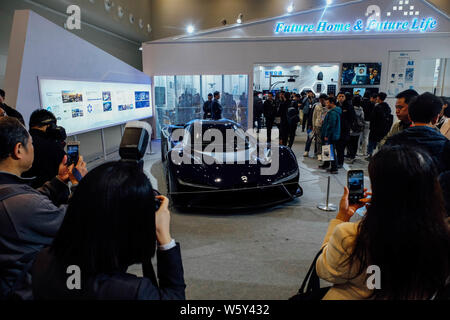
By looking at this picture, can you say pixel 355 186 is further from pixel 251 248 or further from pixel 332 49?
pixel 332 49

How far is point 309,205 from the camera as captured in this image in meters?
4.43

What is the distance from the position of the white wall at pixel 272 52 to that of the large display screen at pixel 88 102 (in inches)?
87.0

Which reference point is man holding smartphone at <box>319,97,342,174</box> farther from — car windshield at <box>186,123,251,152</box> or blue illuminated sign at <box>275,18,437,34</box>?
blue illuminated sign at <box>275,18,437,34</box>

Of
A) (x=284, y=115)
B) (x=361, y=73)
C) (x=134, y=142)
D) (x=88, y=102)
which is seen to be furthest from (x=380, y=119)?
(x=88, y=102)

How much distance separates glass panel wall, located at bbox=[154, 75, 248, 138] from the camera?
420 inches

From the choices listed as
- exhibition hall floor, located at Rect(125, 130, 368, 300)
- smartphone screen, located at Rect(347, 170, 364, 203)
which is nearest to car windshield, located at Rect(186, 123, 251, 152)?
exhibition hall floor, located at Rect(125, 130, 368, 300)

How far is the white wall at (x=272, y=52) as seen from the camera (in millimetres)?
9586

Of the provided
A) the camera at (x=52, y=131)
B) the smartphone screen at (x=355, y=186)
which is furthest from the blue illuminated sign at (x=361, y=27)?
the smartphone screen at (x=355, y=186)

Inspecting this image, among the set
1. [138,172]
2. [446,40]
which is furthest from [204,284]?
[446,40]

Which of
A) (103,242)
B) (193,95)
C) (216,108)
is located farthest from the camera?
(193,95)

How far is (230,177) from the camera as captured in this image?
3855 mm

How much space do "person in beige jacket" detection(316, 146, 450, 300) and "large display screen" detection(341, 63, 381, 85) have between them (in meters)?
9.90

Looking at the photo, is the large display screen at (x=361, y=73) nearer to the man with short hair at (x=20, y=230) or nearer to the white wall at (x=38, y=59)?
the white wall at (x=38, y=59)

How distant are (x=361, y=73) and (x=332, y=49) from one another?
1.25 metres
